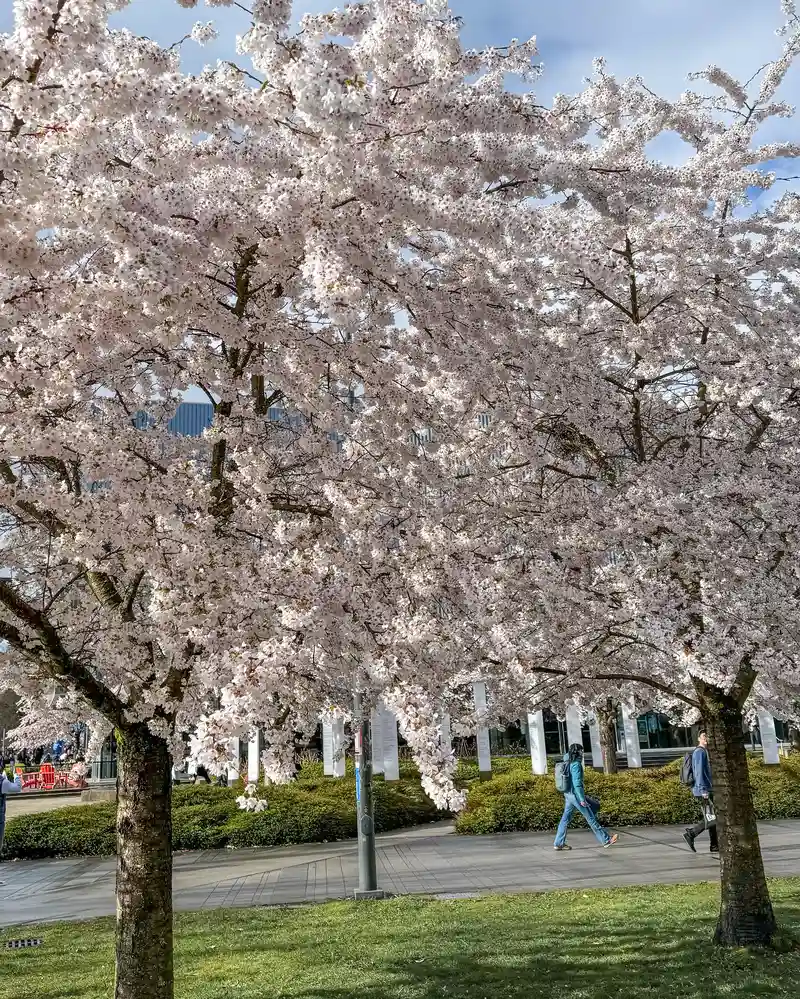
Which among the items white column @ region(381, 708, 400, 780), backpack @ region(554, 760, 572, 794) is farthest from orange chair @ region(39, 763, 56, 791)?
backpack @ region(554, 760, 572, 794)

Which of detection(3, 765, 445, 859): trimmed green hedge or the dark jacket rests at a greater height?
the dark jacket

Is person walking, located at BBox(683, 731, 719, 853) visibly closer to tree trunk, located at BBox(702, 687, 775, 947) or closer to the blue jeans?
the blue jeans

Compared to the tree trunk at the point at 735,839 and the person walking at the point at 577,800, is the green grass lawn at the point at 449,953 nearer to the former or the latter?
the tree trunk at the point at 735,839

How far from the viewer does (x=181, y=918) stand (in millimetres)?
9234

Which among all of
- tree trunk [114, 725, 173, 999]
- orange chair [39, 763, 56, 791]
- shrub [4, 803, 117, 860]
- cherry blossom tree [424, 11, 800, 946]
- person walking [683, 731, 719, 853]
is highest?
cherry blossom tree [424, 11, 800, 946]

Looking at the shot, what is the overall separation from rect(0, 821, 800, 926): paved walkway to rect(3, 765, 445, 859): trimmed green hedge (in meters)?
0.44

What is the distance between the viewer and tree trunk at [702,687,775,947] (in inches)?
267

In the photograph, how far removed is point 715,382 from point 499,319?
8.63 feet

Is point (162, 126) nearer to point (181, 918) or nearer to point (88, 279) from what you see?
point (88, 279)

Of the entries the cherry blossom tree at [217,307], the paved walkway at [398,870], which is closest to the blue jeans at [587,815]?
the paved walkway at [398,870]

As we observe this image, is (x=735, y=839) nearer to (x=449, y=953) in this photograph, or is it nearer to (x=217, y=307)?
(x=449, y=953)

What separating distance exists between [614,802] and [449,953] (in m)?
10.5

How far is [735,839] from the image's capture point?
6969 mm

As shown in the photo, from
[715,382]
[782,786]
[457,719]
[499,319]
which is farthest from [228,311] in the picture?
[782,786]
